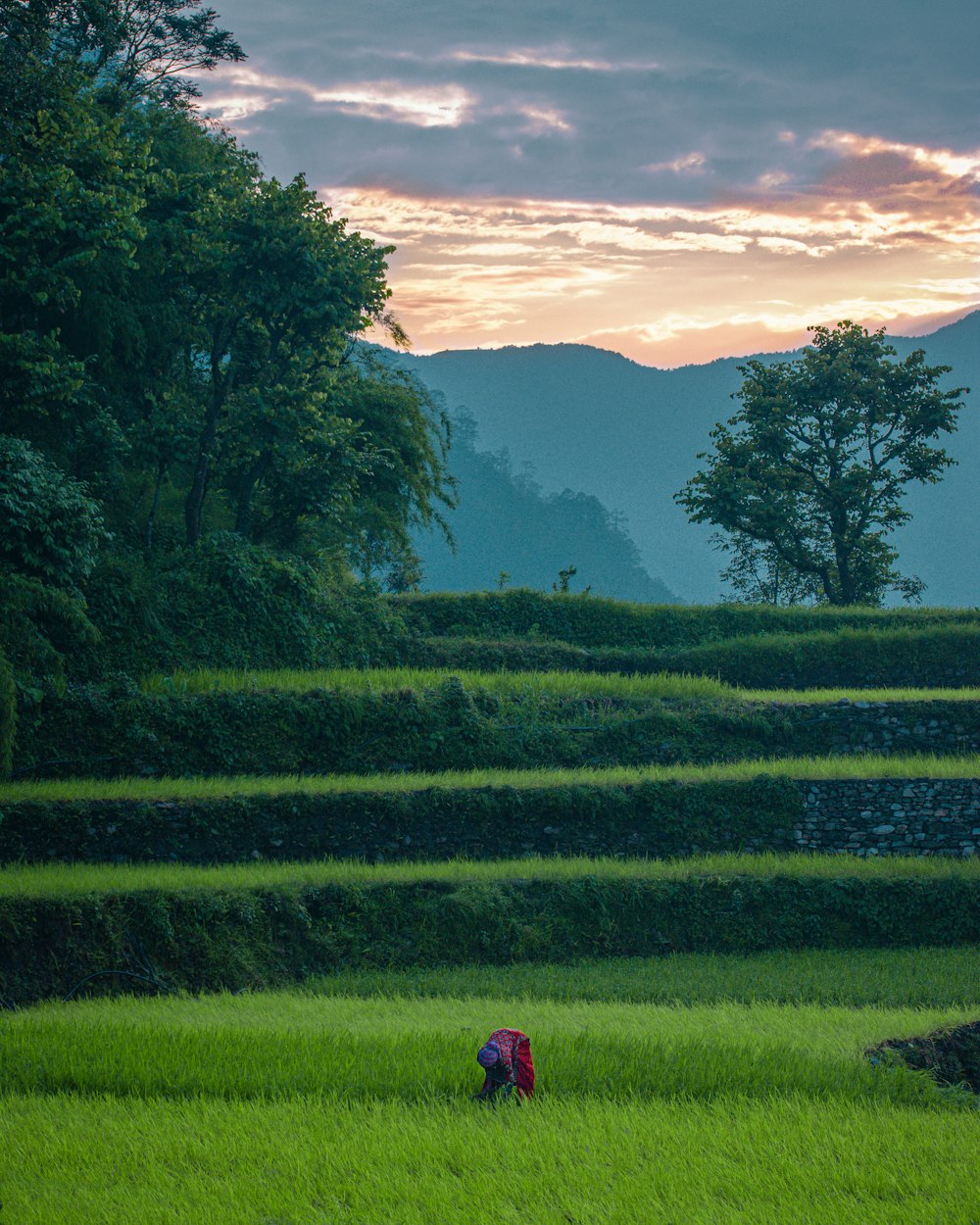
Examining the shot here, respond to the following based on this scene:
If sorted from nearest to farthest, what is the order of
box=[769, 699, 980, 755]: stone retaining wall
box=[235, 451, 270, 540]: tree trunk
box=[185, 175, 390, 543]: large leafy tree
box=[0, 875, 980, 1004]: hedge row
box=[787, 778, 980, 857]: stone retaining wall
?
1. box=[0, 875, 980, 1004]: hedge row
2. box=[787, 778, 980, 857]: stone retaining wall
3. box=[769, 699, 980, 755]: stone retaining wall
4. box=[185, 175, 390, 543]: large leafy tree
5. box=[235, 451, 270, 540]: tree trunk

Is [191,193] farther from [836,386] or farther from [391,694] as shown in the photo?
[836,386]

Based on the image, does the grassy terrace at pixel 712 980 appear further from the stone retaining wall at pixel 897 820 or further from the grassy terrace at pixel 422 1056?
the stone retaining wall at pixel 897 820

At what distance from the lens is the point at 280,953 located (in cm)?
1256

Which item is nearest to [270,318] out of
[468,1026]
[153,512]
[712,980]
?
[153,512]

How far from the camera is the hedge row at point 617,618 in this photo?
27516 millimetres

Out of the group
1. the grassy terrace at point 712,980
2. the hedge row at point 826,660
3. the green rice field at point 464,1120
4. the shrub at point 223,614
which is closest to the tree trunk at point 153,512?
the shrub at point 223,614

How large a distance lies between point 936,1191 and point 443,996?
20.4 feet

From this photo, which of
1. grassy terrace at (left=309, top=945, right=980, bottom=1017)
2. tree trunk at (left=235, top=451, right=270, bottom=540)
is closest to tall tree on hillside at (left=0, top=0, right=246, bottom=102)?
tree trunk at (left=235, top=451, right=270, bottom=540)

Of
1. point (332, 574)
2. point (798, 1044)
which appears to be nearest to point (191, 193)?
point (332, 574)

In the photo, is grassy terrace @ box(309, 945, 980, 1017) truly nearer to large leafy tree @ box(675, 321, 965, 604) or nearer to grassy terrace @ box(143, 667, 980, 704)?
grassy terrace @ box(143, 667, 980, 704)

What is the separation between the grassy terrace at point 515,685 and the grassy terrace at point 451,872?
4.52 m

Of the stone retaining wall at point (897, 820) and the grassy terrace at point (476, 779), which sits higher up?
the grassy terrace at point (476, 779)

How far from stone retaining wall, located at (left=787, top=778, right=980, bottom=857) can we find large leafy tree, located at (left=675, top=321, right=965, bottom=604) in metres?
18.3

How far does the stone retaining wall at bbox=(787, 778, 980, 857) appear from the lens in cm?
1683
